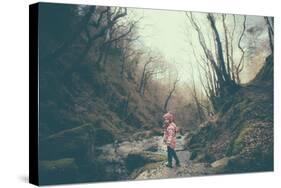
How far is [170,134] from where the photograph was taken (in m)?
14.6

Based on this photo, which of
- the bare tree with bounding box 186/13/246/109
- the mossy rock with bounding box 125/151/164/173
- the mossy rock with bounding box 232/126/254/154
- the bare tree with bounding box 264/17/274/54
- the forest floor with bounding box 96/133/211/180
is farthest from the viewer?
the bare tree with bounding box 264/17/274/54

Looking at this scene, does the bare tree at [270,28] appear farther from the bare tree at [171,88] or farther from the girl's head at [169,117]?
the girl's head at [169,117]

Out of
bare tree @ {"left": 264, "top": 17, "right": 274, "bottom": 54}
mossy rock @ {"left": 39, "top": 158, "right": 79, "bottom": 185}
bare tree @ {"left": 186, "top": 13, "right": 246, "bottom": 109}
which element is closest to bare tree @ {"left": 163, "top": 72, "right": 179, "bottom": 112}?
bare tree @ {"left": 186, "top": 13, "right": 246, "bottom": 109}

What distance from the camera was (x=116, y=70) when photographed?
46.2 ft

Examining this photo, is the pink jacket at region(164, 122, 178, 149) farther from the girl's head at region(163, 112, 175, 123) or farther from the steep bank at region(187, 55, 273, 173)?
the steep bank at region(187, 55, 273, 173)

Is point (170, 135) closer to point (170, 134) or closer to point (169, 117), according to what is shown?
point (170, 134)

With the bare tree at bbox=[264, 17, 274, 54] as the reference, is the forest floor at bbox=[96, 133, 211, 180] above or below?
below

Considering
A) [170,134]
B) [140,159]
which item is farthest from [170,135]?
[140,159]

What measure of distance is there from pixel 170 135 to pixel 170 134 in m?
0.02

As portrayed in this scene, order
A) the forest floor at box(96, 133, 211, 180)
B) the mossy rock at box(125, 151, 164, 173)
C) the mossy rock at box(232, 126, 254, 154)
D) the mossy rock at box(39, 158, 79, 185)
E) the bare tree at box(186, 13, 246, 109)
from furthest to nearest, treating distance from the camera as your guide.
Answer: the mossy rock at box(232, 126, 254, 154) < the bare tree at box(186, 13, 246, 109) < the mossy rock at box(125, 151, 164, 173) < the forest floor at box(96, 133, 211, 180) < the mossy rock at box(39, 158, 79, 185)

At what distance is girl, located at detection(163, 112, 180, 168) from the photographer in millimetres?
14562

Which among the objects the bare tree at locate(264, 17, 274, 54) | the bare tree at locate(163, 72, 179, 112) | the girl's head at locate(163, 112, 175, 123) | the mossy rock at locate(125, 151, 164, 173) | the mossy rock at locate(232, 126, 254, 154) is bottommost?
the mossy rock at locate(125, 151, 164, 173)

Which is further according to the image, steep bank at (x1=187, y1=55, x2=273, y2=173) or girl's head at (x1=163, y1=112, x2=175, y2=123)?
steep bank at (x1=187, y1=55, x2=273, y2=173)

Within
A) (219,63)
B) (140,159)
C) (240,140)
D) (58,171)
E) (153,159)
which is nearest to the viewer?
(58,171)
